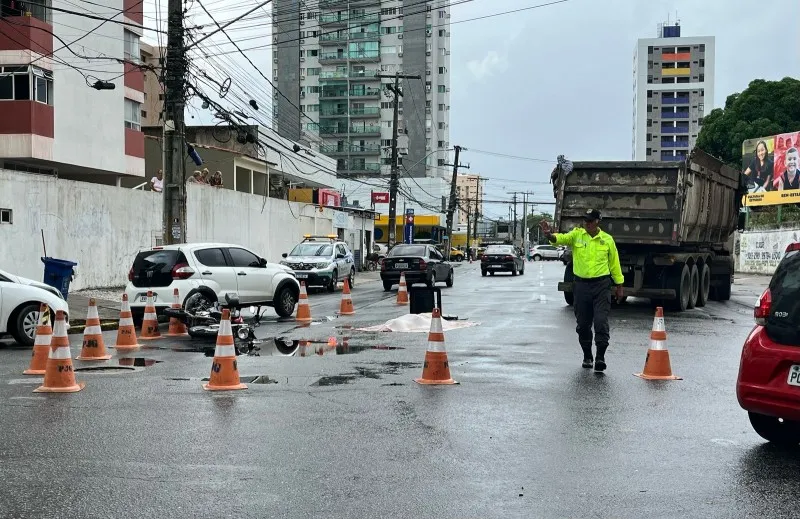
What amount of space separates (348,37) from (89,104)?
75.6 metres

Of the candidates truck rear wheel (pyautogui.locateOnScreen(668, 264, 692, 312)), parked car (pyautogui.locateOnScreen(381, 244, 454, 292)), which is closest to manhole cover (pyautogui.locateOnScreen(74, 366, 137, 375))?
truck rear wheel (pyautogui.locateOnScreen(668, 264, 692, 312))

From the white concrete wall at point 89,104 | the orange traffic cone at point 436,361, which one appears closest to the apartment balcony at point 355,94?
the white concrete wall at point 89,104

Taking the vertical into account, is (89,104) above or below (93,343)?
above

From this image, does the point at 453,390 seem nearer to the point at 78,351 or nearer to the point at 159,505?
the point at 159,505

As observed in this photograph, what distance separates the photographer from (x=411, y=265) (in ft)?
93.4

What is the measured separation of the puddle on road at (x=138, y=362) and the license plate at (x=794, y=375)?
7624 mm

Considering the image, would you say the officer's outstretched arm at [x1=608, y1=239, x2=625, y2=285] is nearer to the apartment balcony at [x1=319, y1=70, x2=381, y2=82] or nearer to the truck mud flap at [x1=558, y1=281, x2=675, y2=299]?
the truck mud flap at [x1=558, y1=281, x2=675, y2=299]

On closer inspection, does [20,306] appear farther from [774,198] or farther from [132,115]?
[774,198]

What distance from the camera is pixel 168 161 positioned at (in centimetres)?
2128

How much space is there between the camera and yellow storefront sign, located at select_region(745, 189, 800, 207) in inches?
1766

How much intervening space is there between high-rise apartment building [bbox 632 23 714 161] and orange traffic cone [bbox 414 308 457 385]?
122798 mm

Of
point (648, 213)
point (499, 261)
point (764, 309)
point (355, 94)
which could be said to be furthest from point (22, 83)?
→ point (355, 94)

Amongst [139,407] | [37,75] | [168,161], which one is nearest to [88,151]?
[37,75]

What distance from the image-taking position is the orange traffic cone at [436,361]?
918 cm
